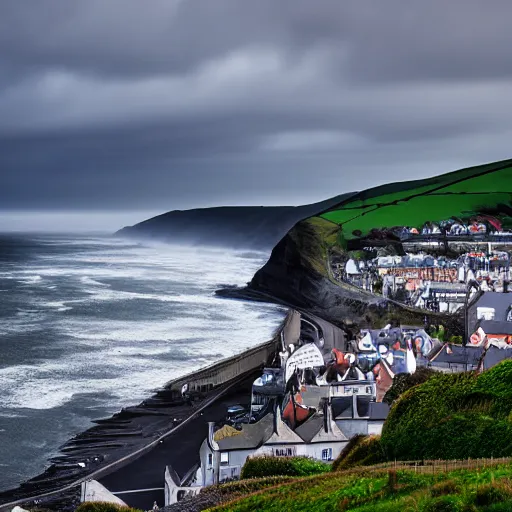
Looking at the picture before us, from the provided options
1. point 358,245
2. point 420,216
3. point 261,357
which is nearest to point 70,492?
point 261,357

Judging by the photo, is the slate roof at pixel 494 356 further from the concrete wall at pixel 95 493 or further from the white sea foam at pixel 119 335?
the white sea foam at pixel 119 335

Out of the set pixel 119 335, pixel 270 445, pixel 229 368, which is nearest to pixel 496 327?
pixel 229 368

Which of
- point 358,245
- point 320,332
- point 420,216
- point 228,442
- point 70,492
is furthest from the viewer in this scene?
point 420,216

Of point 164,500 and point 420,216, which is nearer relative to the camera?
point 164,500

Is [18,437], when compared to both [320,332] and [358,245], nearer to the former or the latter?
[320,332]

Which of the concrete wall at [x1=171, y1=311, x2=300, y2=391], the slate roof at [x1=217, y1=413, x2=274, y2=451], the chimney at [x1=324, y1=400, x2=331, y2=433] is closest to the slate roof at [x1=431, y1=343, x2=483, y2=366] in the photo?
the chimney at [x1=324, y1=400, x2=331, y2=433]

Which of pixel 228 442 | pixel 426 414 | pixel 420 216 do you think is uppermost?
pixel 420 216

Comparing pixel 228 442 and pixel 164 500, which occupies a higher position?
pixel 228 442
